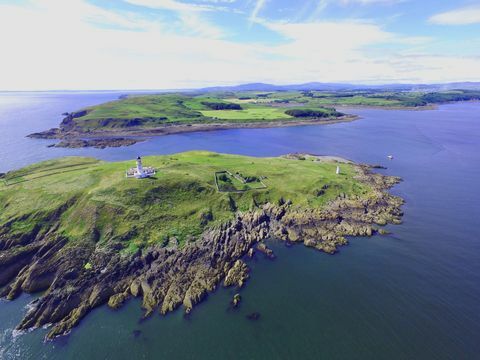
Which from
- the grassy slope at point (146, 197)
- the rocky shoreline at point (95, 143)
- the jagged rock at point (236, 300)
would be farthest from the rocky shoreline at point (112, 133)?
the jagged rock at point (236, 300)

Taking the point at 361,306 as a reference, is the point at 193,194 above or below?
above

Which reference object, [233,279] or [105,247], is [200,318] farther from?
[105,247]

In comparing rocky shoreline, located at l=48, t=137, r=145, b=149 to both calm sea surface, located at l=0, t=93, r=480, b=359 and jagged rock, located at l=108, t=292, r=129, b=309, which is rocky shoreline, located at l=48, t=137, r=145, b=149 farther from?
jagged rock, located at l=108, t=292, r=129, b=309

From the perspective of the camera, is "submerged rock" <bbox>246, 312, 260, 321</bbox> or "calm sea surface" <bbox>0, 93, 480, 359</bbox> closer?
"calm sea surface" <bbox>0, 93, 480, 359</bbox>

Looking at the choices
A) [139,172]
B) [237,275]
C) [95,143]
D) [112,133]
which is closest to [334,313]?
[237,275]

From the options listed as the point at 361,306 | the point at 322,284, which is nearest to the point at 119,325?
the point at 322,284

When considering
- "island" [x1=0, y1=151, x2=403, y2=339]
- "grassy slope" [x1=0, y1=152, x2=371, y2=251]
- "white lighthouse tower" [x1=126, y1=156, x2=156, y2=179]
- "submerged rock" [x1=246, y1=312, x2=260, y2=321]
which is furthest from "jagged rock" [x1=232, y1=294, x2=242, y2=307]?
"white lighthouse tower" [x1=126, y1=156, x2=156, y2=179]

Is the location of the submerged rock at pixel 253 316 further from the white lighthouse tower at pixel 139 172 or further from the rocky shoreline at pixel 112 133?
the rocky shoreline at pixel 112 133
